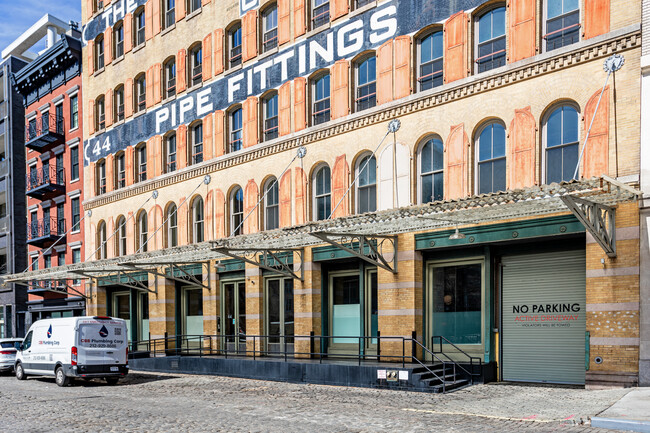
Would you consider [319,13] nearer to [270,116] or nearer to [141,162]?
[270,116]

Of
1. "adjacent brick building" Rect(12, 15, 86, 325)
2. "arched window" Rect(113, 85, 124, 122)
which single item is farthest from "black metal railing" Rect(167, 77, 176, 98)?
"adjacent brick building" Rect(12, 15, 86, 325)

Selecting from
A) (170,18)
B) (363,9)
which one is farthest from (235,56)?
(363,9)

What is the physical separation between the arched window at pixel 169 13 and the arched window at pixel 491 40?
17.6m

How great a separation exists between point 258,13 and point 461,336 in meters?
15.4

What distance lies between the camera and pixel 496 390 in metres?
17.0

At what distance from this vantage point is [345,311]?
76.4ft

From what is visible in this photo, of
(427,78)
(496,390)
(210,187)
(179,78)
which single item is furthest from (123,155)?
(496,390)

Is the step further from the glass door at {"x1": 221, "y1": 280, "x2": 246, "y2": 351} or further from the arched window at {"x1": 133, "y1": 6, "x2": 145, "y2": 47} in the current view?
the arched window at {"x1": 133, "y1": 6, "x2": 145, "y2": 47}

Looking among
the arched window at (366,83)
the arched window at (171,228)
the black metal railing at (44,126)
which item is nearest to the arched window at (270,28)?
the arched window at (366,83)

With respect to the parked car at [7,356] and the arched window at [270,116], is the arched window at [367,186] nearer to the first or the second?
the arched window at [270,116]

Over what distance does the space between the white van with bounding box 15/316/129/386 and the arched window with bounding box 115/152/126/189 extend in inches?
538

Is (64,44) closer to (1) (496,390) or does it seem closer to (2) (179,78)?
(2) (179,78)

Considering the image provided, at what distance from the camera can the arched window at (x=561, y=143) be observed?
1712 cm

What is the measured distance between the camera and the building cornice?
1644cm
